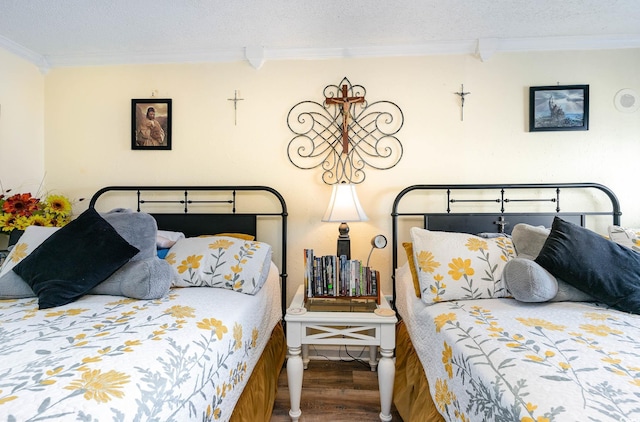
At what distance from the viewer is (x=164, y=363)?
2.86 ft

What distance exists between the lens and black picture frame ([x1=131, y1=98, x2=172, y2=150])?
2285 mm

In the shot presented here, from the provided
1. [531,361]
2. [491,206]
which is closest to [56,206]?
[531,361]

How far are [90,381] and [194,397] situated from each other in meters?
0.30

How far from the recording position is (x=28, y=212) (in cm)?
192

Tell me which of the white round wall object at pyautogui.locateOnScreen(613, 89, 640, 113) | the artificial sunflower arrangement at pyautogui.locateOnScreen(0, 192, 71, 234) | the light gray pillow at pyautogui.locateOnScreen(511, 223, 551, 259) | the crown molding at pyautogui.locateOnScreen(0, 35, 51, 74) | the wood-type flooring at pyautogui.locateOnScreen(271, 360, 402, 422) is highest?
the crown molding at pyautogui.locateOnScreen(0, 35, 51, 74)

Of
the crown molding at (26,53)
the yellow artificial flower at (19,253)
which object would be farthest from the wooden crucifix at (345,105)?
the crown molding at (26,53)

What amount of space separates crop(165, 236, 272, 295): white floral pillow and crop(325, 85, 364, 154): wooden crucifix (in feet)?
3.09

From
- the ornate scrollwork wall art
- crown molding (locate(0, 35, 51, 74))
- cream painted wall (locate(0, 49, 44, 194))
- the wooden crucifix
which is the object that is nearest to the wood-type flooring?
the ornate scrollwork wall art

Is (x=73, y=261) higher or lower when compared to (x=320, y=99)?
lower

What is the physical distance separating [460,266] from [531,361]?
67 centimetres

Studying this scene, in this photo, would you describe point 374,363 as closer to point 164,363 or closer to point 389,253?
point 389,253

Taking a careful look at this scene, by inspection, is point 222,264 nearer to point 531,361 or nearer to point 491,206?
point 531,361

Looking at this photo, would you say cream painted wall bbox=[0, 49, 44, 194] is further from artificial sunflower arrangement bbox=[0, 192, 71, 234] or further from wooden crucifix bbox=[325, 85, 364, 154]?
wooden crucifix bbox=[325, 85, 364, 154]

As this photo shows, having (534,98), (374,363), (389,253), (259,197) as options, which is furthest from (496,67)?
(374,363)
